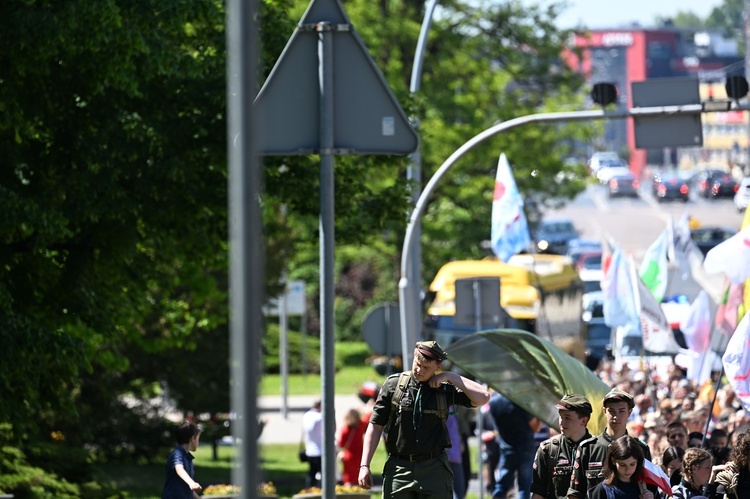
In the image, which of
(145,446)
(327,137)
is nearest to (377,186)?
(145,446)

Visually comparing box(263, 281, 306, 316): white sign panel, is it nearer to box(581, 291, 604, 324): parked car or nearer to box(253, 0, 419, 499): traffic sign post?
box(581, 291, 604, 324): parked car

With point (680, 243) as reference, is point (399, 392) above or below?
below

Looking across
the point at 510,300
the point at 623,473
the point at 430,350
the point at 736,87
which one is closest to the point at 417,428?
the point at 430,350

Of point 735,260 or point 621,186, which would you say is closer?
point 735,260

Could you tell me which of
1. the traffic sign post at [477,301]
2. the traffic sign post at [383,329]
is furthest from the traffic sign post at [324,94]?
the traffic sign post at [383,329]

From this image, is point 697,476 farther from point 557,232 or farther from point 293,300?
point 557,232

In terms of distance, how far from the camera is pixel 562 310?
32.8 meters

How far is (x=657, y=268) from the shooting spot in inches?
936

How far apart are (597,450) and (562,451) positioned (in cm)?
31

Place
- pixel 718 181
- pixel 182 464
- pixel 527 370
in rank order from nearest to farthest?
pixel 182 464, pixel 527 370, pixel 718 181

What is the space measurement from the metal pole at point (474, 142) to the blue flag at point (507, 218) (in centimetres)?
192

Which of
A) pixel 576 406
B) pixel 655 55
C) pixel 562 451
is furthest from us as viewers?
pixel 655 55

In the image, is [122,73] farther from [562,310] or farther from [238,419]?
[562,310]

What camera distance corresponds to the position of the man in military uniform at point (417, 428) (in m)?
8.62
